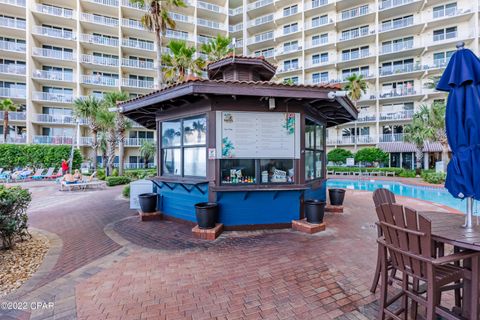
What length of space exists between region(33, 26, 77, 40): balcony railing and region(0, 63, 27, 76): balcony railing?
4.30m

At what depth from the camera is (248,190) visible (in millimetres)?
5559

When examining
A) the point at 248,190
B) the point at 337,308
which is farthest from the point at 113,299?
the point at 248,190

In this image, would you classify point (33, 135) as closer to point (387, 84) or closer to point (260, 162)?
point (260, 162)

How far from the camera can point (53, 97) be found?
2647 centimetres

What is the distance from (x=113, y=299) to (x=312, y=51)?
112 ft

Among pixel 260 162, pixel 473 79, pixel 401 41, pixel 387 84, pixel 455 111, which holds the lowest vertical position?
pixel 260 162

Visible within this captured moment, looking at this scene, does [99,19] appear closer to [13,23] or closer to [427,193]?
[13,23]

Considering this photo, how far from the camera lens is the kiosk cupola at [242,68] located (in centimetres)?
662

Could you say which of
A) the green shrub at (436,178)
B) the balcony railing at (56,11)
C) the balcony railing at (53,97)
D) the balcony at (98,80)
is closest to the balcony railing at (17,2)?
the balcony railing at (56,11)

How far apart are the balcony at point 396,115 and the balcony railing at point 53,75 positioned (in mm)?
37591

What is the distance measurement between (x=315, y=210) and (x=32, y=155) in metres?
27.0

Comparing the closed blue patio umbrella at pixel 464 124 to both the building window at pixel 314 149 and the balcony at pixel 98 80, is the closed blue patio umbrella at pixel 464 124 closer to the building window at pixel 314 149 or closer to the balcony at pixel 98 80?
the building window at pixel 314 149

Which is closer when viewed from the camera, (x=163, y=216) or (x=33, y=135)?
(x=163, y=216)

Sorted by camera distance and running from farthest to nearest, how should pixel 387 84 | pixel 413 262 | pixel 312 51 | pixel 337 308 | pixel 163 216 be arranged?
pixel 312 51 < pixel 387 84 < pixel 163 216 < pixel 337 308 < pixel 413 262
